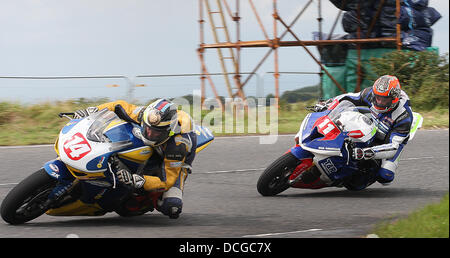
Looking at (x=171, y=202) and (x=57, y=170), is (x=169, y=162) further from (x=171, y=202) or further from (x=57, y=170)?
(x=57, y=170)

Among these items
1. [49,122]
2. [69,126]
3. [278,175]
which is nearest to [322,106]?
[278,175]

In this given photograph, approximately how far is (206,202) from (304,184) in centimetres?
118

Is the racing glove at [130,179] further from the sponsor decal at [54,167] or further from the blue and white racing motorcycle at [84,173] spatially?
the sponsor decal at [54,167]

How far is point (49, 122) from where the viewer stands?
15.9 m

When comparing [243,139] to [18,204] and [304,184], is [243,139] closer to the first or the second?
[304,184]

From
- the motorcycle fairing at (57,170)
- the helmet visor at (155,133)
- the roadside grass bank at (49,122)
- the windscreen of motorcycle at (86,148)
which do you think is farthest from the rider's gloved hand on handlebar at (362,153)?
the roadside grass bank at (49,122)

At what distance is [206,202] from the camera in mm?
8672

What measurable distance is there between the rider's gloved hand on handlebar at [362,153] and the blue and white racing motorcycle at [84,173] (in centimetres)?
269

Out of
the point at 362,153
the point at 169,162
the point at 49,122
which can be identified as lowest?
the point at 49,122

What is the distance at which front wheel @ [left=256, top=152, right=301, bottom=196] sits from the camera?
844 centimetres

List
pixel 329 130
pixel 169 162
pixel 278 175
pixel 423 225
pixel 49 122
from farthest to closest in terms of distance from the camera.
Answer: pixel 49 122 < pixel 278 175 < pixel 329 130 < pixel 169 162 < pixel 423 225

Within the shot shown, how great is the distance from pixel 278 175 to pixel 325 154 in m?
0.62

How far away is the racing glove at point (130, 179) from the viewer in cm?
648

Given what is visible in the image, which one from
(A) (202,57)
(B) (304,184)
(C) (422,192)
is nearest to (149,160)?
(B) (304,184)
